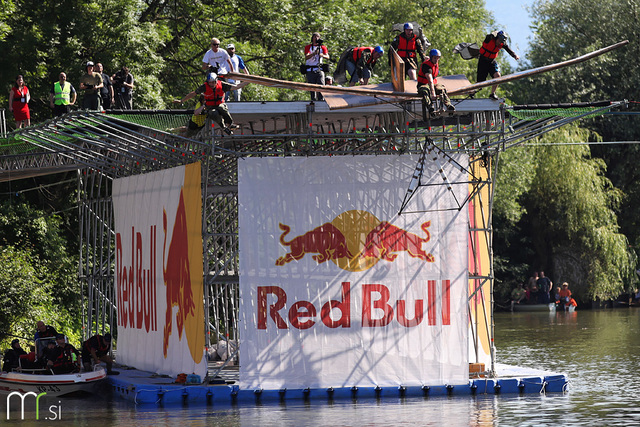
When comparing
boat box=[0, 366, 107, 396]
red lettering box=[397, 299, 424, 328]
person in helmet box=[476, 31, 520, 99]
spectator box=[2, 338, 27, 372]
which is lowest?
boat box=[0, 366, 107, 396]

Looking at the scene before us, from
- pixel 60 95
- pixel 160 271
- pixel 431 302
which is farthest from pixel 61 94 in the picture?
pixel 431 302

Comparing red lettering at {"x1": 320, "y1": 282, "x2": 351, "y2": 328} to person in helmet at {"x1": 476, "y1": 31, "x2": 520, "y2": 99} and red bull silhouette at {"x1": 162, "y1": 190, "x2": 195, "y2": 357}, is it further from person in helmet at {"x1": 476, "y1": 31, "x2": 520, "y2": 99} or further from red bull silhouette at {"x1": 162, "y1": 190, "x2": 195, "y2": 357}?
person in helmet at {"x1": 476, "y1": 31, "x2": 520, "y2": 99}

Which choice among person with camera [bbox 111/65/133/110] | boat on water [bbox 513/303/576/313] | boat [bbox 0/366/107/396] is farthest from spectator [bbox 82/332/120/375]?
boat on water [bbox 513/303/576/313]

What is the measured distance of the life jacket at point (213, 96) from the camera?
Answer: 2175 centimetres

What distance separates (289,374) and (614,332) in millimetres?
20638

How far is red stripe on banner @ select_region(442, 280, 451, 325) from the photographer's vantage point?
22859 millimetres

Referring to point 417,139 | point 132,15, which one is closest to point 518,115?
point 417,139

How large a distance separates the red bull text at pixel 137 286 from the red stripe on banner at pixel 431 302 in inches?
275

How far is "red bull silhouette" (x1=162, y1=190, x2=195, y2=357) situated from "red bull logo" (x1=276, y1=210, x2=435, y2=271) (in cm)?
247

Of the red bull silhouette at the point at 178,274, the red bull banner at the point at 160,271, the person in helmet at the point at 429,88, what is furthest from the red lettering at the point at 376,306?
the person in helmet at the point at 429,88

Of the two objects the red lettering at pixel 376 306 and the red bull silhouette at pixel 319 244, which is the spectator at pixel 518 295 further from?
the red bull silhouette at pixel 319 244

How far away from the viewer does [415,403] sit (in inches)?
857

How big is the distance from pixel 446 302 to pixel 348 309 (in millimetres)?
2068

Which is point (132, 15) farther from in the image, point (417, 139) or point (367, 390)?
point (367, 390)
